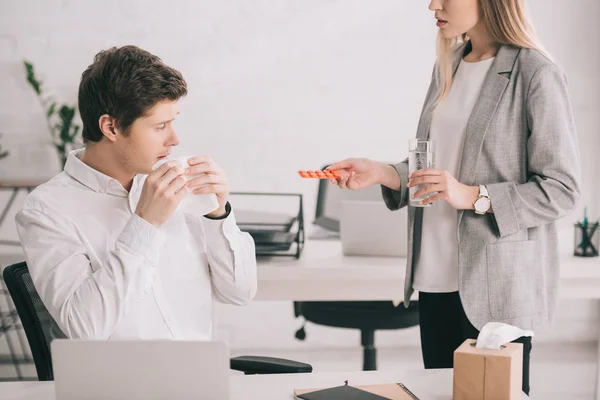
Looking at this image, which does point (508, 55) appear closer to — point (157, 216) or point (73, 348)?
point (157, 216)

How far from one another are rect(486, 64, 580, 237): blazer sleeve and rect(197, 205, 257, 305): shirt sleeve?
0.58 meters

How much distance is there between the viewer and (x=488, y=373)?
1.22 meters

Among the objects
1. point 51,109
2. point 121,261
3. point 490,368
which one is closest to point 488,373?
point 490,368

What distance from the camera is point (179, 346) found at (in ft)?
3.55

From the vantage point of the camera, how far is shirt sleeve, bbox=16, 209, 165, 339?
145 cm

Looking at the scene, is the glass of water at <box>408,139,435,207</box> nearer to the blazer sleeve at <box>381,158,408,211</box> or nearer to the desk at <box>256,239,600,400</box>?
the blazer sleeve at <box>381,158,408,211</box>

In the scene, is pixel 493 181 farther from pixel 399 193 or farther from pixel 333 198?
pixel 333 198

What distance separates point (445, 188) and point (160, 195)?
2.05 feet

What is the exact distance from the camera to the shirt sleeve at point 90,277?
145cm

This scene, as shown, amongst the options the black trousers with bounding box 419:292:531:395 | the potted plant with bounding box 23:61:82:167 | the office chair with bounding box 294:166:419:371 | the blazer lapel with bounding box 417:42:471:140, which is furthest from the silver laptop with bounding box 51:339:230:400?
the potted plant with bounding box 23:61:82:167

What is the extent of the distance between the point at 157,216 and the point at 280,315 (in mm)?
2666

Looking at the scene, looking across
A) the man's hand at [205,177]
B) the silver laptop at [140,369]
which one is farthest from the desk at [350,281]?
the silver laptop at [140,369]

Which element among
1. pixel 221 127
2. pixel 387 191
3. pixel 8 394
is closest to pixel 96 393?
pixel 8 394

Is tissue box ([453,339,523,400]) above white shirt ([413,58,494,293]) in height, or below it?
below
